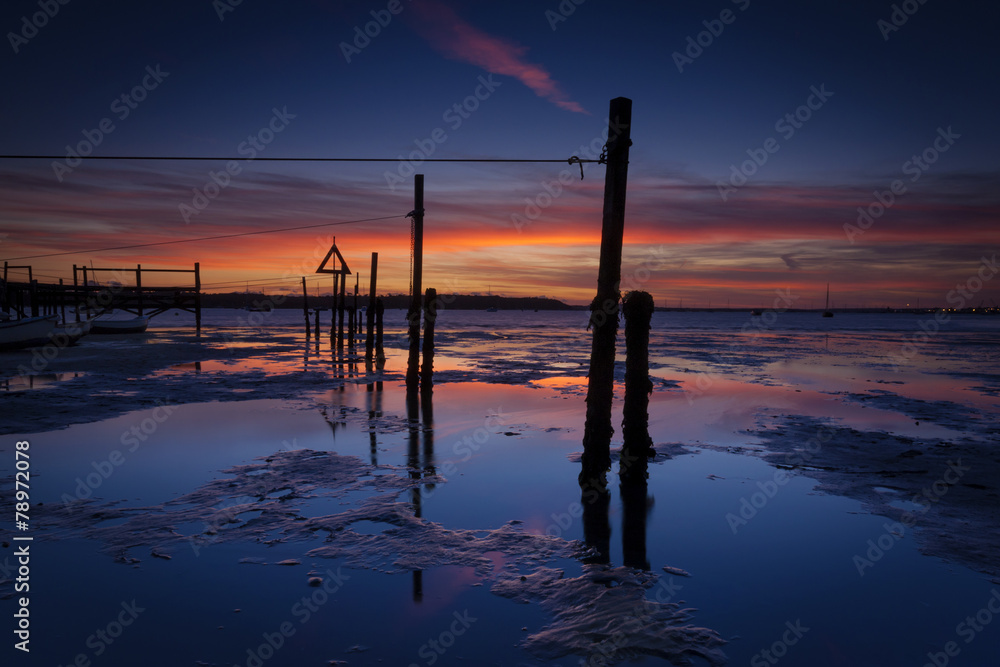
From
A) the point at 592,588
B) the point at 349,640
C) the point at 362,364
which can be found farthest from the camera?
the point at 362,364

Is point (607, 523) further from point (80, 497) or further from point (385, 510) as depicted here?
point (80, 497)

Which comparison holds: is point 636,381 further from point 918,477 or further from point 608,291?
point 918,477

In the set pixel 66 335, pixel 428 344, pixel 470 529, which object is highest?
pixel 428 344

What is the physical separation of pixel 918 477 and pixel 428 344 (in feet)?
42.6

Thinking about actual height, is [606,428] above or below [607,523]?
above

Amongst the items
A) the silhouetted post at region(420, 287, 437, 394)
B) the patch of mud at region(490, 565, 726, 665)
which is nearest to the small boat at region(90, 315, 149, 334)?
the silhouetted post at region(420, 287, 437, 394)

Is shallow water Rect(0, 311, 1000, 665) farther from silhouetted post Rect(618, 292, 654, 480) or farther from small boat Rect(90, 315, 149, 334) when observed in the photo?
small boat Rect(90, 315, 149, 334)

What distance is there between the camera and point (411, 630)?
443 centimetres

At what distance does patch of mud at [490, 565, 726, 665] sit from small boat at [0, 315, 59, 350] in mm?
34272

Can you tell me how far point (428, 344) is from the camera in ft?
58.0

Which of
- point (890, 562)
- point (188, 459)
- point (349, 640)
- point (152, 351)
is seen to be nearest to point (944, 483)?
point (890, 562)

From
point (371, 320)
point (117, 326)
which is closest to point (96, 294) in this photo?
point (117, 326)

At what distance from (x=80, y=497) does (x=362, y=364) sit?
1846 cm

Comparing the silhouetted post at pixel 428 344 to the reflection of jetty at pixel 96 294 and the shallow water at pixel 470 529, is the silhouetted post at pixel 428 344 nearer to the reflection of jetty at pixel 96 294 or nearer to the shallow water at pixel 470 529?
the shallow water at pixel 470 529
